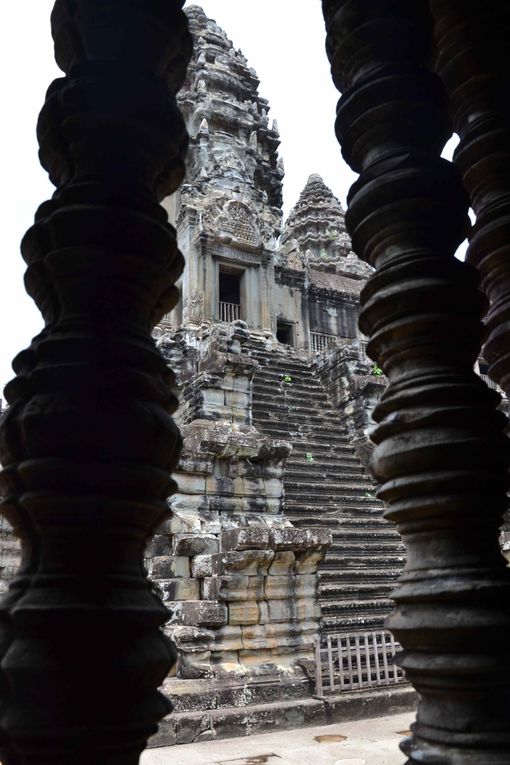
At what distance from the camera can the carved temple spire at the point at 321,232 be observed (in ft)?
115

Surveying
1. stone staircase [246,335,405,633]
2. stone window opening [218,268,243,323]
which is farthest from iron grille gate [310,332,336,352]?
stone staircase [246,335,405,633]

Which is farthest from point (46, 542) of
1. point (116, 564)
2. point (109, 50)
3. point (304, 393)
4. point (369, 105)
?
point (304, 393)

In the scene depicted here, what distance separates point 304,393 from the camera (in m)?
18.3

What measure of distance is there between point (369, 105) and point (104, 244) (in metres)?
1.19

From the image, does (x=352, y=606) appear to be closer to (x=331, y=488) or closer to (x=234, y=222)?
(x=331, y=488)

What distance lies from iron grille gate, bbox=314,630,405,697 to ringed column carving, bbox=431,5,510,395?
5.10m

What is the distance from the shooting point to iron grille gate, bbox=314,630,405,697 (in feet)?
23.1

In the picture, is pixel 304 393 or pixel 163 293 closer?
pixel 163 293

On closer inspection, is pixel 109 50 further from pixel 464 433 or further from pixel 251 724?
pixel 251 724

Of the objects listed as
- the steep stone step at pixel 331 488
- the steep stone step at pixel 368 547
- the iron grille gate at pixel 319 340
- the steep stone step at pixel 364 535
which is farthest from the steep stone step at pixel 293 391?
the iron grille gate at pixel 319 340

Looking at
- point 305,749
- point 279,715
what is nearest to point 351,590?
point 279,715

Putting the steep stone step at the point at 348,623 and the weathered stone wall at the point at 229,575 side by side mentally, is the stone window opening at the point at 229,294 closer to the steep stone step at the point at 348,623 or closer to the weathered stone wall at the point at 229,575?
the weathered stone wall at the point at 229,575

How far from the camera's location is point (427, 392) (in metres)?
1.94

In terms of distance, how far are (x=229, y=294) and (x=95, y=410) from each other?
26377mm
